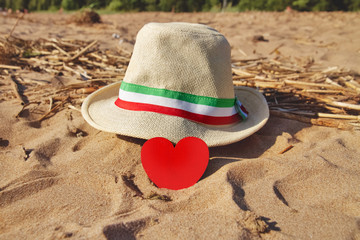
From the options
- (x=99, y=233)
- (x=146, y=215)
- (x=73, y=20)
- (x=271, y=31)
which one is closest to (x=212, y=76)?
(x=146, y=215)

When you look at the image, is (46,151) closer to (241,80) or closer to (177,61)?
(177,61)

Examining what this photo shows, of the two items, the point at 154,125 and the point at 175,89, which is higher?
the point at 175,89

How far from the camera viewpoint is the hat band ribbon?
2.26 metres

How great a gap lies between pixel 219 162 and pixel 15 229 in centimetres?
132

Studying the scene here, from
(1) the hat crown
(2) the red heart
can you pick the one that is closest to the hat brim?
(2) the red heart

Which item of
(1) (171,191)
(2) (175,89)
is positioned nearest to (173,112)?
(2) (175,89)

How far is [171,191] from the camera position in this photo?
6.43ft

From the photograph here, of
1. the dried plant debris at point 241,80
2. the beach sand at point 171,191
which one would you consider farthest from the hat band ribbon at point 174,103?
the dried plant debris at point 241,80

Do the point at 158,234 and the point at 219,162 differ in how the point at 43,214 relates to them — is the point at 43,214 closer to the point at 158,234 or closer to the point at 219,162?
the point at 158,234

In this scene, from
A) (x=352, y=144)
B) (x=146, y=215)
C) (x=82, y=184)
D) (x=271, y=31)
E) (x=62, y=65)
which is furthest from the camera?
(x=271, y=31)

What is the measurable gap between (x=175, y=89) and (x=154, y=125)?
31cm

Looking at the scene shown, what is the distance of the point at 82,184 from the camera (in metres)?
1.98

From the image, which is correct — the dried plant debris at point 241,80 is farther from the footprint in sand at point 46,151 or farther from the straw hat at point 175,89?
the straw hat at point 175,89

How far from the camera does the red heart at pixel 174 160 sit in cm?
201
